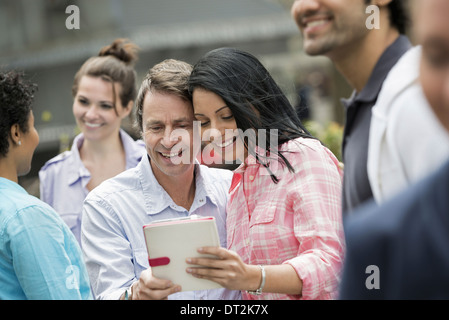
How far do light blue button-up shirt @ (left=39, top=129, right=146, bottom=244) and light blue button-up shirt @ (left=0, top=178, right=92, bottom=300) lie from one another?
1.71 m

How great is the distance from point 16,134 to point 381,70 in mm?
1529

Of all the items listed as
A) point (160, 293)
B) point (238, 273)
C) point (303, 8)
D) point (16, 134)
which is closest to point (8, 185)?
point (16, 134)

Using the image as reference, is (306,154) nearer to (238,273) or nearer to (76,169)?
(238,273)

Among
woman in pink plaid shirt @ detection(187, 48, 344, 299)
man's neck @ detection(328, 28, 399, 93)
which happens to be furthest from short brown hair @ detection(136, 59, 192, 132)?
man's neck @ detection(328, 28, 399, 93)

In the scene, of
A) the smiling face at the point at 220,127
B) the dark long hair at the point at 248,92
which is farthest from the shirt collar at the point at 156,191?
the dark long hair at the point at 248,92

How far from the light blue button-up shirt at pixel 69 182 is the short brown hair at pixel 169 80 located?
1323 mm

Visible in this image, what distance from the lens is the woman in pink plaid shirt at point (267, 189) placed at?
2244 mm

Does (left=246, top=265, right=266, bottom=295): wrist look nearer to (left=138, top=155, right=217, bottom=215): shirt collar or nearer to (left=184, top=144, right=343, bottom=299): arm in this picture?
(left=184, top=144, right=343, bottom=299): arm

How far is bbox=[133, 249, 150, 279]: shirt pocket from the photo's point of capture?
266 cm

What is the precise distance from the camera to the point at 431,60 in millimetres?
824

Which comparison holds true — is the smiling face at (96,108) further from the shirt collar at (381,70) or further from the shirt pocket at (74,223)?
the shirt collar at (381,70)

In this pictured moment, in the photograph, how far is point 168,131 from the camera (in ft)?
9.18
